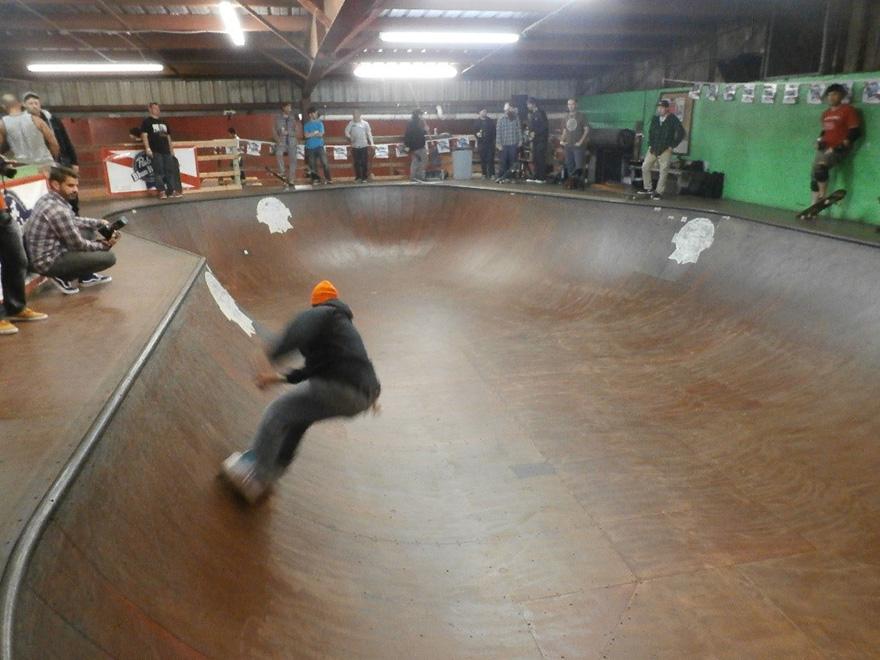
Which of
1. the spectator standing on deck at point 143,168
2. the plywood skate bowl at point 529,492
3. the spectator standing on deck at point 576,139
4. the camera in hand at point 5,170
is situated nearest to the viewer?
the plywood skate bowl at point 529,492

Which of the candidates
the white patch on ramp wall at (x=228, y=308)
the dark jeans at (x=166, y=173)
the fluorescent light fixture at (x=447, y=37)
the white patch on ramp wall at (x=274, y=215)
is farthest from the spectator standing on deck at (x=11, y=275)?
the fluorescent light fixture at (x=447, y=37)

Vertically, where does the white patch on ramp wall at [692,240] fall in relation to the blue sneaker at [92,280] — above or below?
below

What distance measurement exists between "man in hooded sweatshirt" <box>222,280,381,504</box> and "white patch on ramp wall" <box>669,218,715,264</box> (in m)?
5.92

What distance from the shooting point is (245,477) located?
322 centimetres

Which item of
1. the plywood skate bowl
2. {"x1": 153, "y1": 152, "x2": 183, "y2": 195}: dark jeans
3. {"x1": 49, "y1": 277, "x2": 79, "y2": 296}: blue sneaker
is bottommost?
the plywood skate bowl

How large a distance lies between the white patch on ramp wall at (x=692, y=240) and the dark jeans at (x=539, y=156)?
246 inches

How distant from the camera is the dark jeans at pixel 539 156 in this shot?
1371cm

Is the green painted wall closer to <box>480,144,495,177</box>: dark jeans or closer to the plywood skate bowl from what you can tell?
the plywood skate bowl

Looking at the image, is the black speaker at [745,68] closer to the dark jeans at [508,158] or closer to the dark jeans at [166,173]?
the dark jeans at [508,158]

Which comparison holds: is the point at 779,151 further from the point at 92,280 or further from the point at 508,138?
the point at 92,280

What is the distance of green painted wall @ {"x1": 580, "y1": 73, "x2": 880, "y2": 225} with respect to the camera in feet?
25.9

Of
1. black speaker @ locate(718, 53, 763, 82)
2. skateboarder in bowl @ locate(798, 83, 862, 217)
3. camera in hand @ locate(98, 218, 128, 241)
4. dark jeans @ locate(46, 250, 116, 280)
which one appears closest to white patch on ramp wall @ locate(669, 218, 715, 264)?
skateboarder in bowl @ locate(798, 83, 862, 217)

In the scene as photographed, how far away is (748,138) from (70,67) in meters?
15.8

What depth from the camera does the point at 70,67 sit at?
50.1 ft
